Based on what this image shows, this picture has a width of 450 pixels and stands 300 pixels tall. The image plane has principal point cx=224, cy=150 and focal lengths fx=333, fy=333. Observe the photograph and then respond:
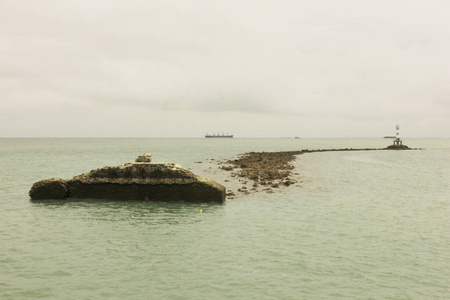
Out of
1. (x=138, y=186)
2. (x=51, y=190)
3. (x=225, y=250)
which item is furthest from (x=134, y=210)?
(x=225, y=250)

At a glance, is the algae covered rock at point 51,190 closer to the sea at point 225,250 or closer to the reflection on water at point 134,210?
the reflection on water at point 134,210

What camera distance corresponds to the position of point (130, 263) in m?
9.40

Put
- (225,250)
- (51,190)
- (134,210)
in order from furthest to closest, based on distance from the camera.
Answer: (51,190)
(134,210)
(225,250)

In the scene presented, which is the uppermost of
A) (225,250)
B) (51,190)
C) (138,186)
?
(138,186)

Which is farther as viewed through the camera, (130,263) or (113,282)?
(130,263)

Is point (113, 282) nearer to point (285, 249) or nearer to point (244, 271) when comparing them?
point (244, 271)

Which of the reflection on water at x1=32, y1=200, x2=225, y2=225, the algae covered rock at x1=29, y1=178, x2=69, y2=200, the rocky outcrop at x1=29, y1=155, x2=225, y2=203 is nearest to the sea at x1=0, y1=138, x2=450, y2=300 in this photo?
the reflection on water at x1=32, y1=200, x2=225, y2=225

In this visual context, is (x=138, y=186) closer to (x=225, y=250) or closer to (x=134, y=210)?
(x=134, y=210)

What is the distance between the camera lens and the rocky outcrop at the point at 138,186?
18.8 metres

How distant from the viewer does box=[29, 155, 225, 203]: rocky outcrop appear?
18.8 m

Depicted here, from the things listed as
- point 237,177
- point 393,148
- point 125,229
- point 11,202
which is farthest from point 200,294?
point 393,148

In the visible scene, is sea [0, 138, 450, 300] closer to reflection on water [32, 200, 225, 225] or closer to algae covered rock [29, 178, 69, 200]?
reflection on water [32, 200, 225, 225]

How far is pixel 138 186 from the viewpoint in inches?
756

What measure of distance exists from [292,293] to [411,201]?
15.9 m
